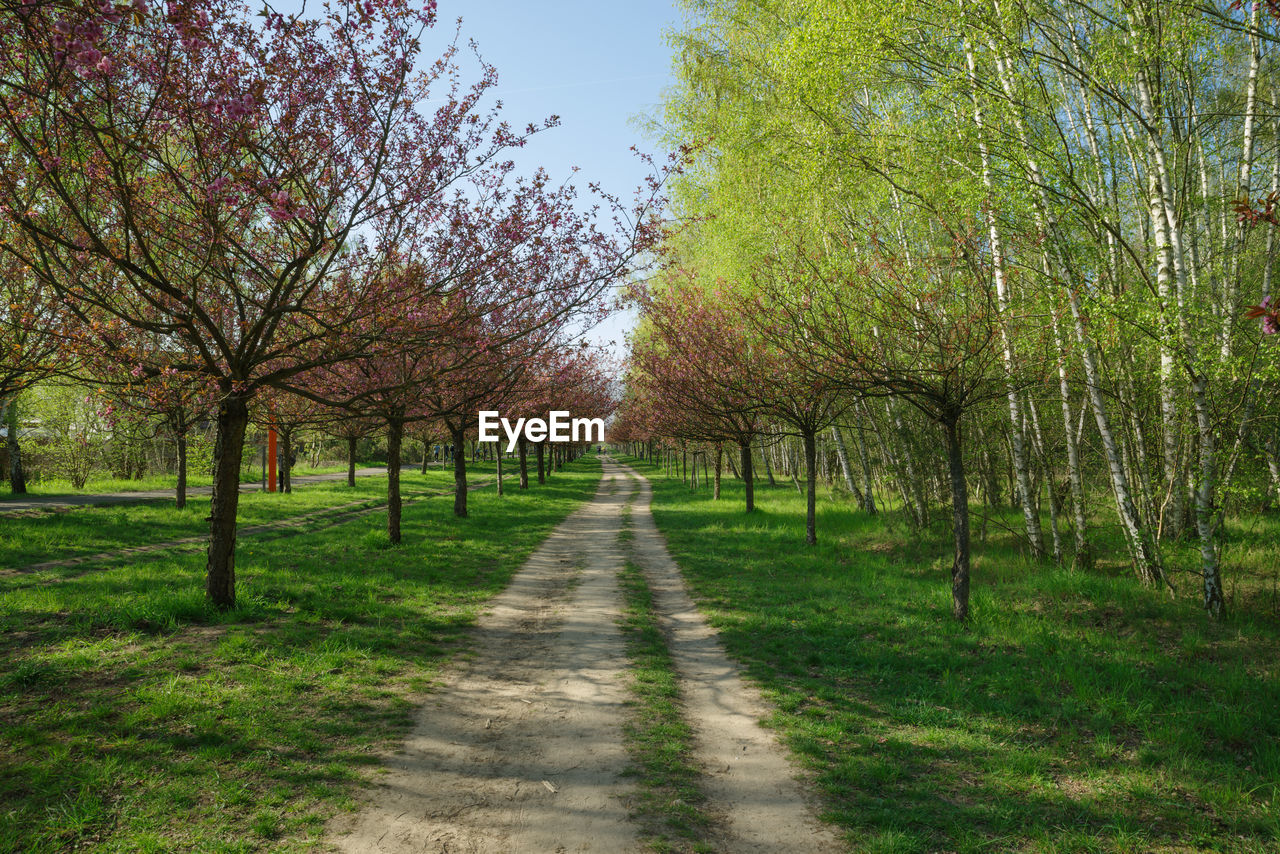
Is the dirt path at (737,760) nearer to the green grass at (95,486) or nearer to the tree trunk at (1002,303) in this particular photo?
the tree trunk at (1002,303)

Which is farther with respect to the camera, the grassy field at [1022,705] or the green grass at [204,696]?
the grassy field at [1022,705]

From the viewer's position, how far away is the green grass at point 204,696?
378 cm

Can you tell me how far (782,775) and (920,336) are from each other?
5.00 meters

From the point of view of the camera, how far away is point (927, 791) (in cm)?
430

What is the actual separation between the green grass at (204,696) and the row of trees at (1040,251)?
6.05 meters

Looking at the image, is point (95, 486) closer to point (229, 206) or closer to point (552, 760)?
point (229, 206)

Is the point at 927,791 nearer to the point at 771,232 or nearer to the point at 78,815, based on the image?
the point at 78,815

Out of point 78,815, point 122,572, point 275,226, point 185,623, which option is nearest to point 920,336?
point 275,226

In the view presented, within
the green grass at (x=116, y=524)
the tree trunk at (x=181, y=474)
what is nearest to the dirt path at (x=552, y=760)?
the green grass at (x=116, y=524)

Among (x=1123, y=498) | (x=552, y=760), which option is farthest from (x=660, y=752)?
(x=1123, y=498)

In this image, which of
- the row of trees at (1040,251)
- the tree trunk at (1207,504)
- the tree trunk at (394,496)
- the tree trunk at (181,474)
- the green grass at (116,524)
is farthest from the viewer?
the tree trunk at (181,474)

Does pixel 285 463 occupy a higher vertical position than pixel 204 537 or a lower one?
higher

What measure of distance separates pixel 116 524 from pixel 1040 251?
56.8ft

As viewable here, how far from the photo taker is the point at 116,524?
1356 cm
